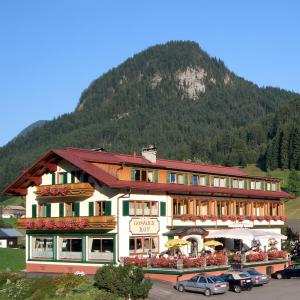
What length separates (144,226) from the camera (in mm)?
53375

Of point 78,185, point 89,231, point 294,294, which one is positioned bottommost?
point 294,294

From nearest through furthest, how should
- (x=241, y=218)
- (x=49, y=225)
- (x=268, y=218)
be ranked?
(x=49, y=225)
(x=241, y=218)
(x=268, y=218)

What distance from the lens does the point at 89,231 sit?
176ft

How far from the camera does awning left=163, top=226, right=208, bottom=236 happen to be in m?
55.1

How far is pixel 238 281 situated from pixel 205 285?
3281 mm

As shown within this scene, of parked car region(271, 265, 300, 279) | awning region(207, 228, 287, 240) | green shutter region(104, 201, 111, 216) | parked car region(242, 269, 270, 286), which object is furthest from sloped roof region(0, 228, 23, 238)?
parked car region(242, 269, 270, 286)

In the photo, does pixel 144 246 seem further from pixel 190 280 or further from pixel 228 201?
pixel 228 201

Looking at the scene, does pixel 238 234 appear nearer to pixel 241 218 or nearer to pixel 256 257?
pixel 256 257

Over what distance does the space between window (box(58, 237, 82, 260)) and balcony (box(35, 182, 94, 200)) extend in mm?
3833

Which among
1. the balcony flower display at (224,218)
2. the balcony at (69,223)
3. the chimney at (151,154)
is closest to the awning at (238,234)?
the balcony flower display at (224,218)

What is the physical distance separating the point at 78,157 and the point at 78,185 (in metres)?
2.55

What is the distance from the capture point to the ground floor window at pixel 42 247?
5741 cm

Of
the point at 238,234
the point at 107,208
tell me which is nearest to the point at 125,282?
the point at 107,208

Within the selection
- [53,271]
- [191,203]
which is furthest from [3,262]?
[191,203]
